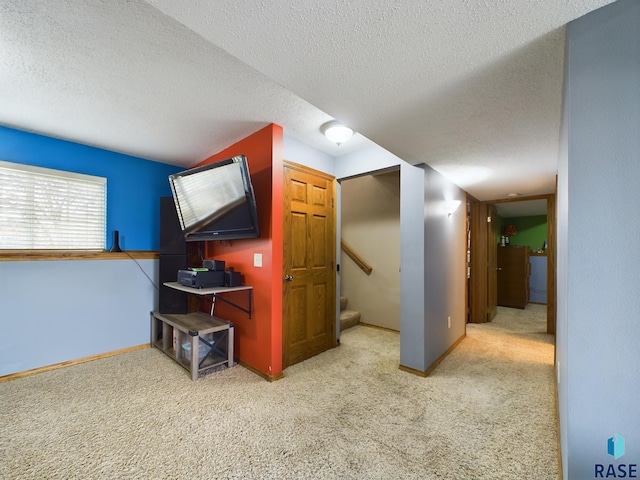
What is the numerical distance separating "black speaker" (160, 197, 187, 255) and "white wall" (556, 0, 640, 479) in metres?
3.33

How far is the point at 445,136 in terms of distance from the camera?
1976mm

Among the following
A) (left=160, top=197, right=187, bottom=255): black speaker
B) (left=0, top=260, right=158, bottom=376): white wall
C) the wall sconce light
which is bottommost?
(left=0, top=260, right=158, bottom=376): white wall

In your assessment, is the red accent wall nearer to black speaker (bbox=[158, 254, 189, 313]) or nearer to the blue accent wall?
black speaker (bbox=[158, 254, 189, 313])

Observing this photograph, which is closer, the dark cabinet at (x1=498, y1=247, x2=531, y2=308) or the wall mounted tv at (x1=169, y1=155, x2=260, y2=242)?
the wall mounted tv at (x1=169, y1=155, x2=260, y2=242)

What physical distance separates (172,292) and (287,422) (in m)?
2.05

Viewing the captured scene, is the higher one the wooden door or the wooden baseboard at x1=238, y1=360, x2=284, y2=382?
the wooden door

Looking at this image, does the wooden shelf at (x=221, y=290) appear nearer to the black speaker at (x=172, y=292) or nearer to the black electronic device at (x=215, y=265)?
the black electronic device at (x=215, y=265)

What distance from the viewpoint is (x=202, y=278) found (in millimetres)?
2541

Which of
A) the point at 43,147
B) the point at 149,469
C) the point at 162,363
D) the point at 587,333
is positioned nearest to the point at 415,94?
the point at 587,333

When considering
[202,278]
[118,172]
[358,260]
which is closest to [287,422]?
Result: [202,278]

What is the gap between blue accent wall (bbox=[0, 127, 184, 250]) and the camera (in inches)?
103

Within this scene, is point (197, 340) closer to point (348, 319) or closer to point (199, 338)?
point (199, 338)

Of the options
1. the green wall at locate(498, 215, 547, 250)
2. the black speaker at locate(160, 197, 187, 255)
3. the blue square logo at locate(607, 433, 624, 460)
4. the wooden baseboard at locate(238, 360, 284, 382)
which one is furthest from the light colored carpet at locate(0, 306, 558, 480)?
the green wall at locate(498, 215, 547, 250)

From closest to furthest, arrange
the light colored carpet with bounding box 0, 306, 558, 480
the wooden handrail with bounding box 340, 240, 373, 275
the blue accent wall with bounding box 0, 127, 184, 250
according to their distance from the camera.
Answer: the light colored carpet with bounding box 0, 306, 558, 480 < the blue accent wall with bounding box 0, 127, 184, 250 < the wooden handrail with bounding box 340, 240, 373, 275
